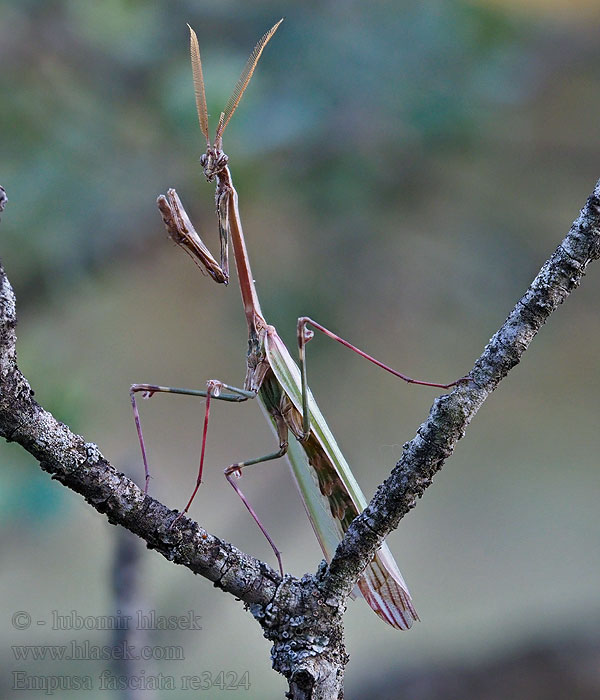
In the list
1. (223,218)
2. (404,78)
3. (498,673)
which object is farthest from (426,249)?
(498,673)

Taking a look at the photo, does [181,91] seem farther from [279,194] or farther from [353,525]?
[353,525]

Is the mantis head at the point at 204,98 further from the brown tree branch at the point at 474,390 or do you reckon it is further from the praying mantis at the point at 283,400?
the brown tree branch at the point at 474,390

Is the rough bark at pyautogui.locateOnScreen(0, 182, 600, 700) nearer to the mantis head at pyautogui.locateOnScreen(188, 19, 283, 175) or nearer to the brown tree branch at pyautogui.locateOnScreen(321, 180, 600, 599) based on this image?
the brown tree branch at pyautogui.locateOnScreen(321, 180, 600, 599)

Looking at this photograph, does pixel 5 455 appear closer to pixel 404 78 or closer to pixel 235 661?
pixel 404 78

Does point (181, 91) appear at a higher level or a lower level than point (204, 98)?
higher

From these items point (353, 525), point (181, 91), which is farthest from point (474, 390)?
point (181, 91)

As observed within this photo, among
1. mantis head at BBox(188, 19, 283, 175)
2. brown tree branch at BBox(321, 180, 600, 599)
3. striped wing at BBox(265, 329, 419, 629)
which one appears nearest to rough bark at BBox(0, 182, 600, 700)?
brown tree branch at BBox(321, 180, 600, 599)

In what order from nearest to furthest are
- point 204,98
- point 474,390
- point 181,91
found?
point 474,390 < point 204,98 < point 181,91

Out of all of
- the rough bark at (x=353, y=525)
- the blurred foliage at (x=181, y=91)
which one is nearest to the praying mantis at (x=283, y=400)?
the rough bark at (x=353, y=525)
